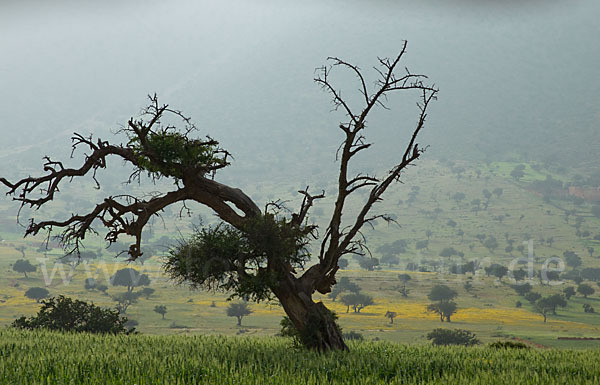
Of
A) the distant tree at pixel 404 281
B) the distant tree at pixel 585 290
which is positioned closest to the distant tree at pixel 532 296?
the distant tree at pixel 585 290

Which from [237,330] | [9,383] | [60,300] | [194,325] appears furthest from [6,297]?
[9,383]

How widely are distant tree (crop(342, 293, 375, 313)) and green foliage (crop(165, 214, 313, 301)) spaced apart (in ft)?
404

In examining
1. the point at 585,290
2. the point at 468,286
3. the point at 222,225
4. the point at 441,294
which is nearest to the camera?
the point at 222,225

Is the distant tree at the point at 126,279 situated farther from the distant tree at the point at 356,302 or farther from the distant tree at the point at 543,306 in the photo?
the distant tree at the point at 543,306

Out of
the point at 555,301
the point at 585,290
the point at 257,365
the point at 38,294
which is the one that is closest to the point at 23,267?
the point at 38,294

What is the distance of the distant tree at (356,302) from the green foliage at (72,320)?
112 m

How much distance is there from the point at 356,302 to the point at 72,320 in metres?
115

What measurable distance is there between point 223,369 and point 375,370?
13.3 feet

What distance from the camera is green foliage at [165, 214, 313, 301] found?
61.0 feet

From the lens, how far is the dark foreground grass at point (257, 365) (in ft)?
45.0

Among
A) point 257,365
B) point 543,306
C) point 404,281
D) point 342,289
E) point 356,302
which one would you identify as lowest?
point 356,302

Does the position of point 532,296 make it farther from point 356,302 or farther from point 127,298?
point 127,298

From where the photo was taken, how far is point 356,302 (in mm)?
141250

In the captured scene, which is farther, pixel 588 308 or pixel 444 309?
pixel 588 308
